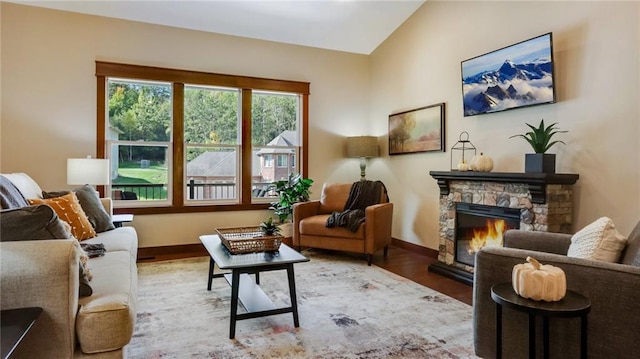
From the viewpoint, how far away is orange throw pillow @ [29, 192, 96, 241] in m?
2.89

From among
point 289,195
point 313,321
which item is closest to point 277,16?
point 289,195

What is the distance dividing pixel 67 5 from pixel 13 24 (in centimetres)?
56

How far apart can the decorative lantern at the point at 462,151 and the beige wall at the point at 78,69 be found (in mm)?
2362

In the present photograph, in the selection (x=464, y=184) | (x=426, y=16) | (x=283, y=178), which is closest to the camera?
(x=464, y=184)

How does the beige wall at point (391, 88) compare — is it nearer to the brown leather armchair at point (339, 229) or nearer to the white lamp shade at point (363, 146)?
the white lamp shade at point (363, 146)

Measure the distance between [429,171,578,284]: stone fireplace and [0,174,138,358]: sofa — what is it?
2.91 m

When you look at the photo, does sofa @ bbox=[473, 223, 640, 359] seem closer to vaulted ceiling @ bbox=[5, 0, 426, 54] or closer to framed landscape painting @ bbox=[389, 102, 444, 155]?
framed landscape painting @ bbox=[389, 102, 444, 155]

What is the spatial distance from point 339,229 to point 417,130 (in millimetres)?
1625

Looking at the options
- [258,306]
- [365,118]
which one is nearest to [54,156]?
[258,306]

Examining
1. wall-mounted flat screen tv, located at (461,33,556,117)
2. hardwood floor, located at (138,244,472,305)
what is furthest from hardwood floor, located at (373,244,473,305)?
wall-mounted flat screen tv, located at (461,33,556,117)

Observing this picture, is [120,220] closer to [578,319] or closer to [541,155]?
[578,319]

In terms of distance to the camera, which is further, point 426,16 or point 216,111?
point 216,111

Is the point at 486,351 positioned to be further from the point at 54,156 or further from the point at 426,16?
the point at 54,156

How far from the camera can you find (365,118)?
5.77 meters
